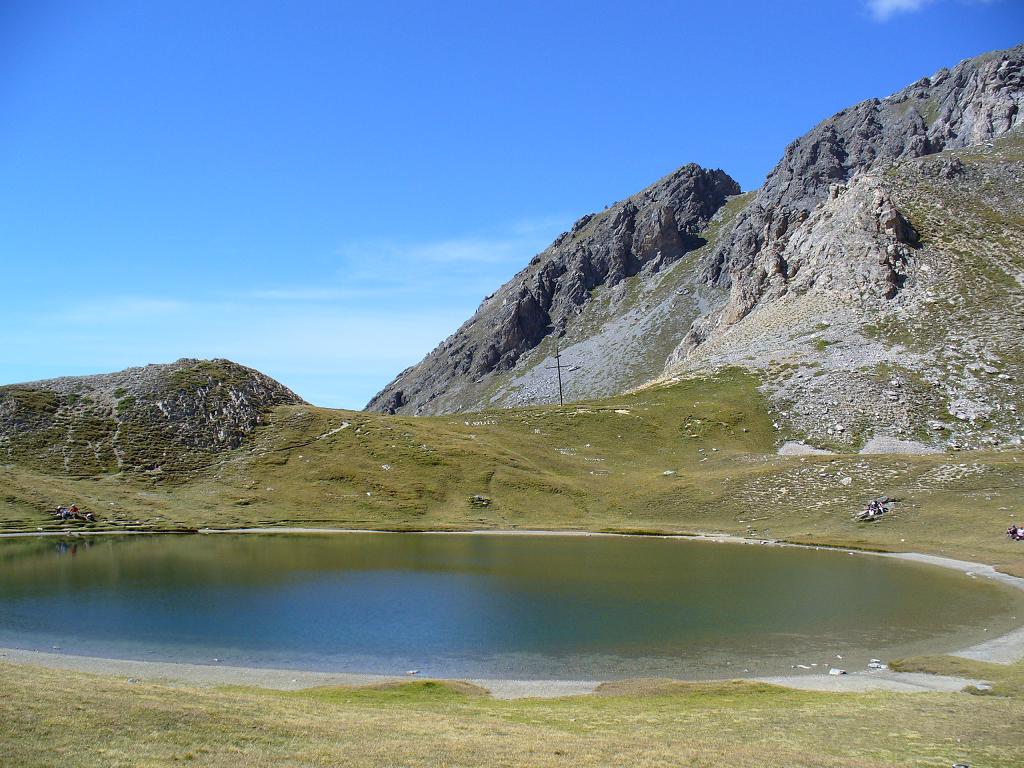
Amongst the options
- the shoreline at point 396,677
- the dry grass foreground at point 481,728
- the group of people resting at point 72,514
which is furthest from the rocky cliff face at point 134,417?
the dry grass foreground at point 481,728

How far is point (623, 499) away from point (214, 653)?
6318 centimetres

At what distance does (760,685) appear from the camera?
26797mm

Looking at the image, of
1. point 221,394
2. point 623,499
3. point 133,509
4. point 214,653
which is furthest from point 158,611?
point 221,394

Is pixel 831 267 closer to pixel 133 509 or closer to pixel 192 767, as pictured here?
pixel 133 509

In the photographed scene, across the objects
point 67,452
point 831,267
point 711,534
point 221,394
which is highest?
point 831,267

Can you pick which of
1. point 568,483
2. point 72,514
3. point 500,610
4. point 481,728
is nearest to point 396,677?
point 481,728

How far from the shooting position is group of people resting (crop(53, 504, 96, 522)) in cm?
7512

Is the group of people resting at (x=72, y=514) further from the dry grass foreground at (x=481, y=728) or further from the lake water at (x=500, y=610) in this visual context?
the dry grass foreground at (x=481, y=728)

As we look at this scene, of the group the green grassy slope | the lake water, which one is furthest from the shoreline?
the green grassy slope

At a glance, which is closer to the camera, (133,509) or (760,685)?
(760,685)

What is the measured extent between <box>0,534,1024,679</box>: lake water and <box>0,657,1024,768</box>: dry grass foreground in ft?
21.3

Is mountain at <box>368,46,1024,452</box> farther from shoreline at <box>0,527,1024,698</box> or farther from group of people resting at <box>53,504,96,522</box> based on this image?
group of people resting at <box>53,504,96,522</box>

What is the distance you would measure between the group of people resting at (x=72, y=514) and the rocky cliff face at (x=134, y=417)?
652 inches

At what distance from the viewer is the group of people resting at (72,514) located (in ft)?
246
